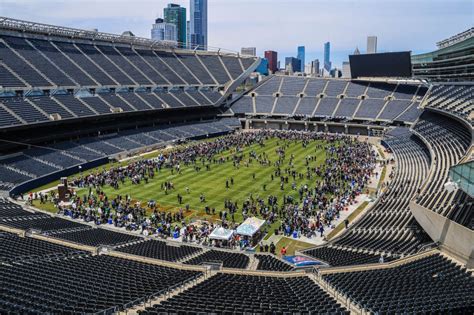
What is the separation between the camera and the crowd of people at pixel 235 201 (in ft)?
98.8

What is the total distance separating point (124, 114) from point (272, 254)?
132 feet

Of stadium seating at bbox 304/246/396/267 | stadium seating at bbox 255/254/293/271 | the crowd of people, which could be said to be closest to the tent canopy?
the crowd of people

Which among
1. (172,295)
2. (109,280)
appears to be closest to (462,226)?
(172,295)

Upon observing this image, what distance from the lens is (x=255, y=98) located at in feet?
284

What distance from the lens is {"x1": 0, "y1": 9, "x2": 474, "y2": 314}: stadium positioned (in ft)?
50.2

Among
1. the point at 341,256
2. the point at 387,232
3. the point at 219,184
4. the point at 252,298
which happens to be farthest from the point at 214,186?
the point at 252,298

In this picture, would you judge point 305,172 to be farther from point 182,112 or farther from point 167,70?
point 167,70

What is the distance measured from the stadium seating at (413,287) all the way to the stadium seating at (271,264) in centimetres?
294

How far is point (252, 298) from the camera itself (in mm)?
14391

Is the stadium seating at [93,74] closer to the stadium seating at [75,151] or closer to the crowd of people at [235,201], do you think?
the stadium seating at [75,151]

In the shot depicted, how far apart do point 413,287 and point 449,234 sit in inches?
249

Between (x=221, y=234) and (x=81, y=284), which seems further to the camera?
(x=221, y=234)

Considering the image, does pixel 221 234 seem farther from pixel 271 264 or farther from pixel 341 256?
pixel 341 256

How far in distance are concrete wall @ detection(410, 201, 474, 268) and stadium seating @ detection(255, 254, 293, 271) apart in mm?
7417
